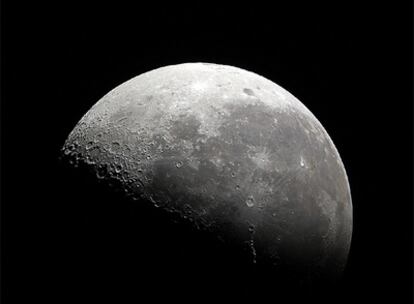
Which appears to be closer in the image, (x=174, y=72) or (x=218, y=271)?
(x=218, y=271)

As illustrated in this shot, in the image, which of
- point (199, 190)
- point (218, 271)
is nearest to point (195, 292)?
point (218, 271)

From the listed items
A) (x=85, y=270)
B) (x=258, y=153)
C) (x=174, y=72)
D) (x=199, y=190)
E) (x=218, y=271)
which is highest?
(x=174, y=72)

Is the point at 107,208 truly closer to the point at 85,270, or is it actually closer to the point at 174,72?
the point at 85,270

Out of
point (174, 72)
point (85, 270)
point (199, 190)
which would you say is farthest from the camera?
point (174, 72)

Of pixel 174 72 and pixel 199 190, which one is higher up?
pixel 174 72

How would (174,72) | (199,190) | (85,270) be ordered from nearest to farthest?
1. (199,190)
2. (85,270)
3. (174,72)

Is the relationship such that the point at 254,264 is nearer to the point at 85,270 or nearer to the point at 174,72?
the point at 85,270

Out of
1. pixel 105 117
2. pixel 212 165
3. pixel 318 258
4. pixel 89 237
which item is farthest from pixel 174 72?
pixel 318 258
